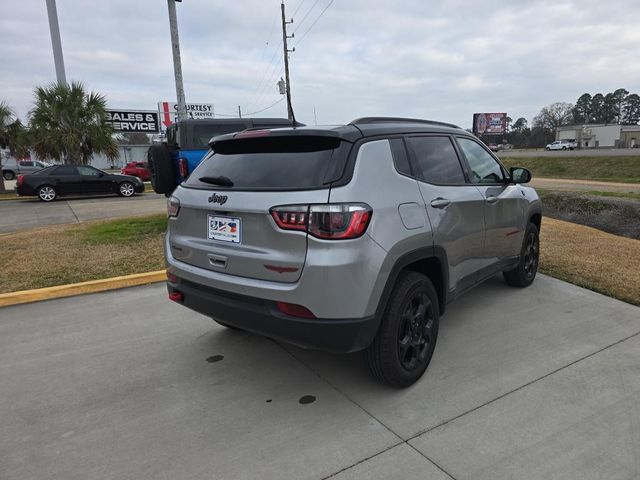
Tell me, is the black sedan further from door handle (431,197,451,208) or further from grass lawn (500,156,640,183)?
grass lawn (500,156,640,183)

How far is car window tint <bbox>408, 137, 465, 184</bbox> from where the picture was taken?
326cm

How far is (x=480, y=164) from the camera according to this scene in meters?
4.13

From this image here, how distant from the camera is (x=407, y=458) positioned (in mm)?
2387

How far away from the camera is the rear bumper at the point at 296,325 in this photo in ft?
8.38

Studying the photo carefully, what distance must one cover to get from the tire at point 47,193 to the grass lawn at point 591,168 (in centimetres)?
2443

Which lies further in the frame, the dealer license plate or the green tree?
the green tree

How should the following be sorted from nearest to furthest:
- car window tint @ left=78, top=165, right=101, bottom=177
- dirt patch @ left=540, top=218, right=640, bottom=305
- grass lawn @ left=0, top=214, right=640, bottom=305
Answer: dirt patch @ left=540, top=218, right=640, bottom=305 < grass lawn @ left=0, top=214, right=640, bottom=305 < car window tint @ left=78, top=165, right=101, bottom=177

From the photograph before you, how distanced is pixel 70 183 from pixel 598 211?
54.3ft

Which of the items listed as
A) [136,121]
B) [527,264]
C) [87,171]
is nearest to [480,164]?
[527,264]

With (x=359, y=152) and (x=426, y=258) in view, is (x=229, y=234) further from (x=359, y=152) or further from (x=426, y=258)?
(x=426, y=258)

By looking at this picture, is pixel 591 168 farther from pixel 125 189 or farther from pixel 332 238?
pixel 332 238

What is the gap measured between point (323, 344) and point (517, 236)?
9.30 feet

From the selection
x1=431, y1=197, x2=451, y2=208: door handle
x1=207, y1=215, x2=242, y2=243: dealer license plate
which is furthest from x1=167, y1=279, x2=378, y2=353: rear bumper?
x1=431, y1=197, x2=451, y2=208: door handle

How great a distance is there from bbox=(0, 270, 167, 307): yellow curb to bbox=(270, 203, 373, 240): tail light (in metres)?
3.48
